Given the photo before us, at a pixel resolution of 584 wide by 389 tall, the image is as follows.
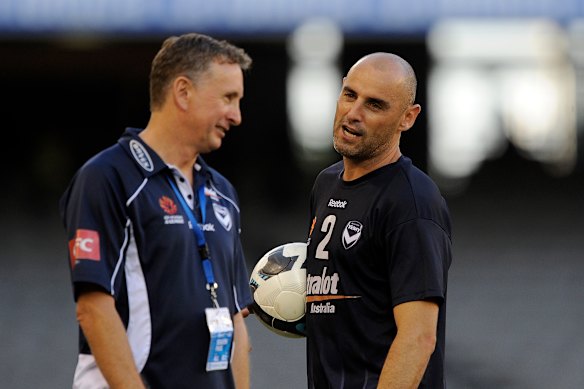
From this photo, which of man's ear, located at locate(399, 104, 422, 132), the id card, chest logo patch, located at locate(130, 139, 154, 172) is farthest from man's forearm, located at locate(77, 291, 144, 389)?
man's ear, located at locate(399, 104, 422, 132)

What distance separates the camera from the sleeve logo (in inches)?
137

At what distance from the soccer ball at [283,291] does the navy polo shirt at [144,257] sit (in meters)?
0.50

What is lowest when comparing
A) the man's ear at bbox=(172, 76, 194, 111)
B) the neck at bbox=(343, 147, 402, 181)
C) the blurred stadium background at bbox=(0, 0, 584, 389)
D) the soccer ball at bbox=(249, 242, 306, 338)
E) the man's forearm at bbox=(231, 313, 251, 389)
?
the blurred stadium background at bbox=(0, 0, 584, 389)

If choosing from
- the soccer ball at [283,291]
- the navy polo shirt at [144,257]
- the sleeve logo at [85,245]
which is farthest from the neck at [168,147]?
the soccer ball at [283,291]

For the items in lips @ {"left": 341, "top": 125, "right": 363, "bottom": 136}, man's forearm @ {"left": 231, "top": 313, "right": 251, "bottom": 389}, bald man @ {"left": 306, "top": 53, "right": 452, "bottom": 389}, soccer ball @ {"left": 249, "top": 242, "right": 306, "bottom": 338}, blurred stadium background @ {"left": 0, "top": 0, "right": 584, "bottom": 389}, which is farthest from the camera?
blurred stadium background @ {"left": 0, "top": 0, "right": 584, "bottom": 389}

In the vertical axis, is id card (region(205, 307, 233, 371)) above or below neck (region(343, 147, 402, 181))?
below

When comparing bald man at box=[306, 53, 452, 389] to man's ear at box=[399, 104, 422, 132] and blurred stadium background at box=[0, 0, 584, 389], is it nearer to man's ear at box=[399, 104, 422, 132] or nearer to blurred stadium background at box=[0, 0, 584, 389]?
man's ear at box=[399, 104, 422, 132]

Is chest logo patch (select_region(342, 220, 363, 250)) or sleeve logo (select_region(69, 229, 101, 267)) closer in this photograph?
sleeve logo (select_region(69, 229, 101, 267))

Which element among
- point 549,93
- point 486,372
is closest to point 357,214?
point 486,372

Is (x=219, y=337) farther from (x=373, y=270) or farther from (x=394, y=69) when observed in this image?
(x=394, y=69)

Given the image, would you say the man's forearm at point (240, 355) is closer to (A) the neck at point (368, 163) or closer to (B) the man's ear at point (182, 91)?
(A) the neck at point (368, 163)

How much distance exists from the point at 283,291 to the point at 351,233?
21.4 inches

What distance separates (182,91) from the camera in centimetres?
380

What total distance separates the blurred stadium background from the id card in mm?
4423
